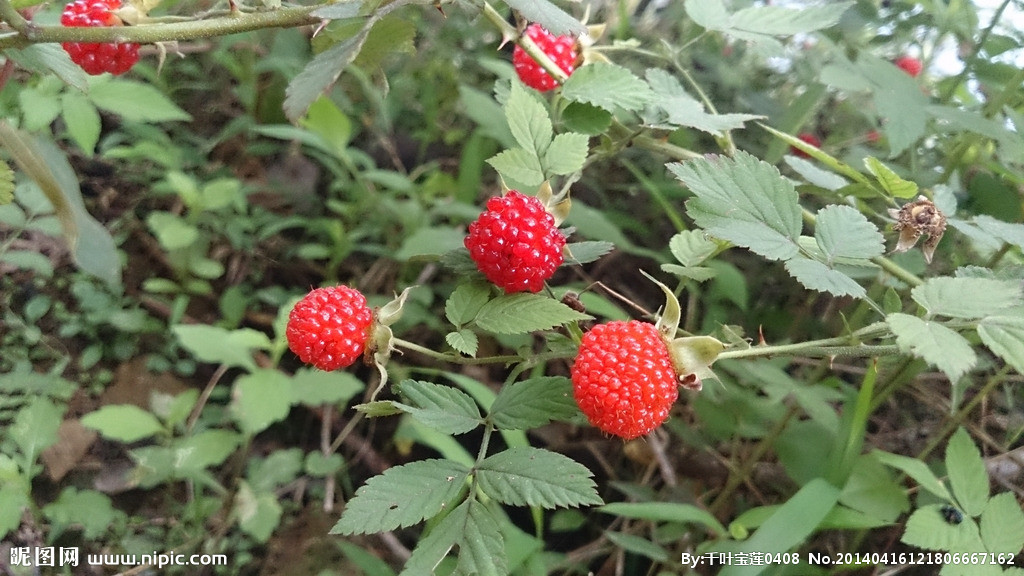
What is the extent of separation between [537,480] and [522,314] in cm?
18

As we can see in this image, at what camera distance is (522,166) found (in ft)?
2.53

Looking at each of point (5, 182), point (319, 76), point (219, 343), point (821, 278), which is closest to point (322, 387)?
point (219, 343)

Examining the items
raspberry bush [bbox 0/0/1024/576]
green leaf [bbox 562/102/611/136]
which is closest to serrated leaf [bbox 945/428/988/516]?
raspberry bush [bbox 0/0/1024/576]

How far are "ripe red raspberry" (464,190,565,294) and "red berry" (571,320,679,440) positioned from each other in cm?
10

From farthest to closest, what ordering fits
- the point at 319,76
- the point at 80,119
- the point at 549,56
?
the point at 80,119
the point at 549,56
the point at 319,76

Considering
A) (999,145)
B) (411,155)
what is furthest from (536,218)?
(411,155)

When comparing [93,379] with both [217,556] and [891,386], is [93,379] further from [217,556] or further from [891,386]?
[891,386]

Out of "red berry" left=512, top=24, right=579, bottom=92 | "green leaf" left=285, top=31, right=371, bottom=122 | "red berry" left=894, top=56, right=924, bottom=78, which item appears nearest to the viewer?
"green leaf" left=285, top=31, right=371, bottom=122

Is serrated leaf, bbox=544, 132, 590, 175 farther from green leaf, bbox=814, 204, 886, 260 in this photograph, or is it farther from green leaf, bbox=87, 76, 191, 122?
green leaf, bbox=87, 76, 191, 122

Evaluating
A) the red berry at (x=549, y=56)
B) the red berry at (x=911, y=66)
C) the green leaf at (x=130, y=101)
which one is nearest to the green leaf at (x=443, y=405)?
the red berry at (x=549, y=56)

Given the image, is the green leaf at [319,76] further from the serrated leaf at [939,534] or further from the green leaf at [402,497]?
the serrated leaf at [939,534]

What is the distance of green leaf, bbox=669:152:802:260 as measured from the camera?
2.25ft

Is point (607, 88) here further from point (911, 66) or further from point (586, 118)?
point (911, 66)

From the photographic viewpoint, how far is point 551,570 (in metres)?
1.10
